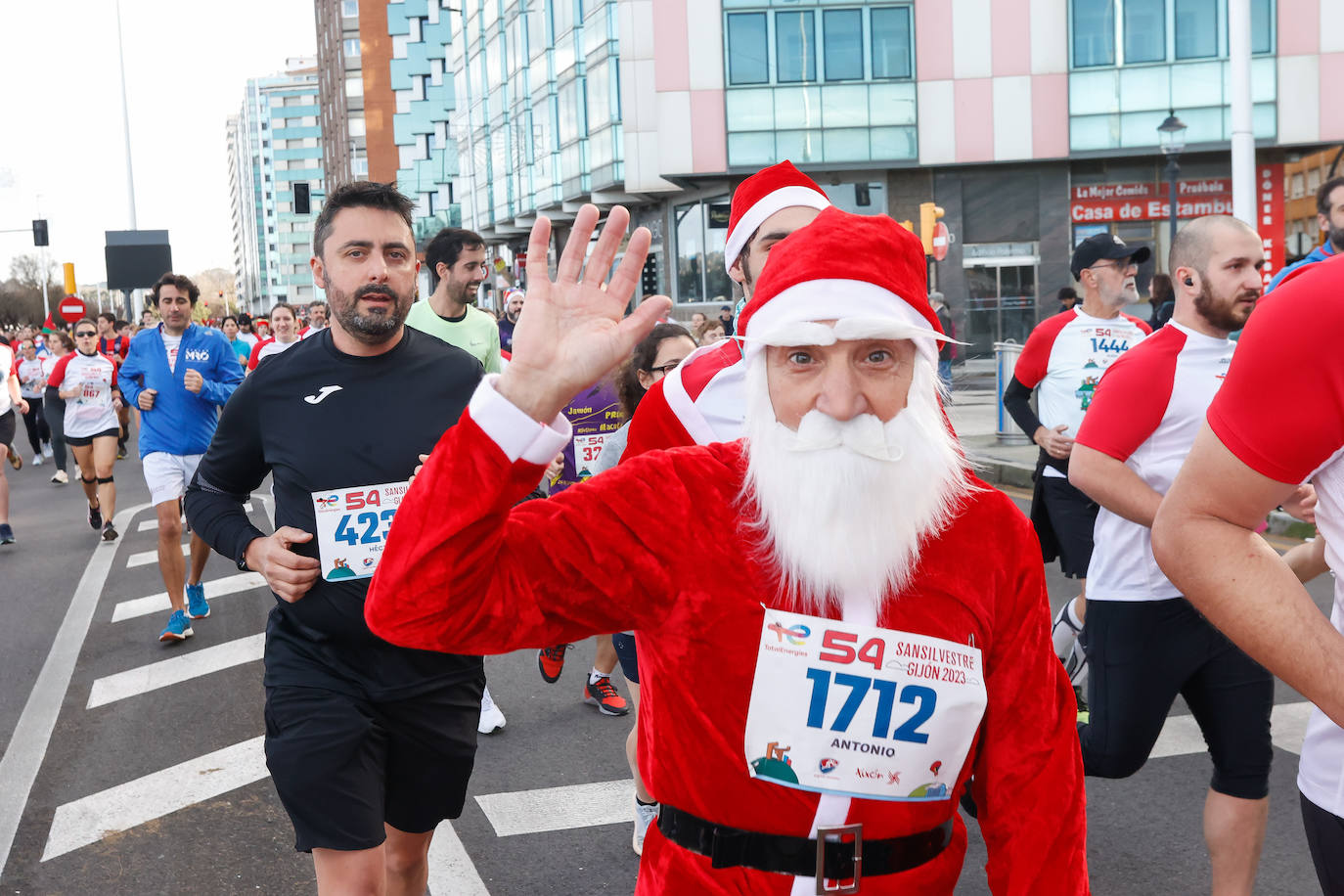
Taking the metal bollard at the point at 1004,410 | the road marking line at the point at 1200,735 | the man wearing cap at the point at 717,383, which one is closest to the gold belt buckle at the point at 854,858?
the man wearing cap at the point at 717,383

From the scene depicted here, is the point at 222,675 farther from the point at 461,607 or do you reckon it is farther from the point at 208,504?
the point at 461,607

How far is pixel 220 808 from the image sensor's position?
16.9 feet

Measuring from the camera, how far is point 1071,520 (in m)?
6.07

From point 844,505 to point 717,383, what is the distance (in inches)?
65.9

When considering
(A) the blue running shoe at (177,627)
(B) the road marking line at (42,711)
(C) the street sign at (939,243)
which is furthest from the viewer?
(C) the street sign at (939,243)

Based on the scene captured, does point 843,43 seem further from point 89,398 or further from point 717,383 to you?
point 717,383

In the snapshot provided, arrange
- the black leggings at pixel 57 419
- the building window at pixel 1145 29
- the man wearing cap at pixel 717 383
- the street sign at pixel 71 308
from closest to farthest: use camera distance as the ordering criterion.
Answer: the man wearing cap at pixel 717 383
the black leggings at pixel 57 419
the building window at pixel 1145 29
the street sign at pixel 71 308

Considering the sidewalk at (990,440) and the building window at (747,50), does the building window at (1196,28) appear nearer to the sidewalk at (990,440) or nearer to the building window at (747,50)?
the building window at (747,50)

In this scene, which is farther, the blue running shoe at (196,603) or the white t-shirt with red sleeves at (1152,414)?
the blue running shoe at (196,603)

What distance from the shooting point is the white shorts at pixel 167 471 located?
323 inches

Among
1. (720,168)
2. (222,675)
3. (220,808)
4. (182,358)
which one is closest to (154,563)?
(182,358)

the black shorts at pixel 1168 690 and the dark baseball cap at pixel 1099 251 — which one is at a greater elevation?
the dark baseball cap at pixel 1099 251

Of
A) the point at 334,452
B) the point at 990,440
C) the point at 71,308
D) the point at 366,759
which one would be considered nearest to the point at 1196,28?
the point at 990,440

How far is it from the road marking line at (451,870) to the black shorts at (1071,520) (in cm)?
306
